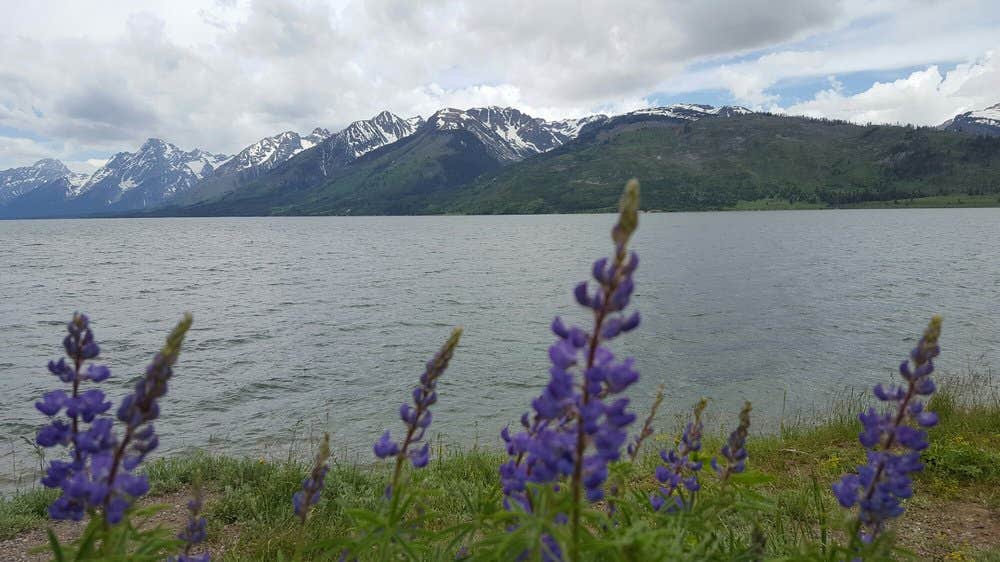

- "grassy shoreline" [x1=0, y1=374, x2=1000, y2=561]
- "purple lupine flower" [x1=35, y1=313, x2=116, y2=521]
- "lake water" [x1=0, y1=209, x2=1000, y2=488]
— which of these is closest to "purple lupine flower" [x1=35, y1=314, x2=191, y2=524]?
"purple lupine flower" [x1=35, y1=313, x2=116, y2=521]

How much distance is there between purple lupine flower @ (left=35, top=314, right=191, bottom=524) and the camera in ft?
7.88

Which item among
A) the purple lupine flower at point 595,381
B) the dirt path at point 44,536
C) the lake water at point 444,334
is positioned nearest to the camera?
the purple lupine flower at point 595,381

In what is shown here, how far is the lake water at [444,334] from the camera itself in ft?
59.6

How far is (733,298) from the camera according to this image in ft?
124

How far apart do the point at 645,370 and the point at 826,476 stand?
12.0 m

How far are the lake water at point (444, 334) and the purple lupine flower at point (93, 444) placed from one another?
12293 mm

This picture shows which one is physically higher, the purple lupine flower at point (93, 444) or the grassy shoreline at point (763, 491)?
the purple lupine flower at point (93, 444)

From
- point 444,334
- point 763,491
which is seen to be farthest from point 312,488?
point 444,334

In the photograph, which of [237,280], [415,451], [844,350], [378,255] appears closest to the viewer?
[415,451]

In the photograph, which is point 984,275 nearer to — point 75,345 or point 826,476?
point 826,476

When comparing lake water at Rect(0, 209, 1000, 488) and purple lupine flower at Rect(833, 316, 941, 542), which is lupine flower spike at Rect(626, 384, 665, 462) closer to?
purple lupine flower at Rect(833, 316, 941, 542)

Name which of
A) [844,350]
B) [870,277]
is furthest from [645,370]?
[870,277]

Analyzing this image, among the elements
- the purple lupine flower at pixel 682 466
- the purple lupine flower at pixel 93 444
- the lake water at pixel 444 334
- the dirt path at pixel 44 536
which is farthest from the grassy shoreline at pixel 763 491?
the lake water at pixel 444 334

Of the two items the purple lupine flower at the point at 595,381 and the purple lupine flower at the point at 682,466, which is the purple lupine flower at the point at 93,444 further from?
the purple lupine flower at the point at 682,466
